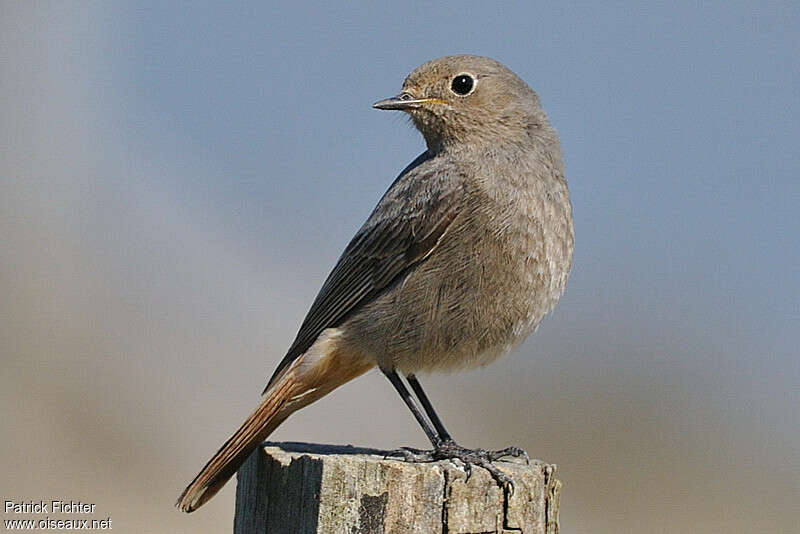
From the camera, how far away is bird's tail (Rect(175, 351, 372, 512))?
4.88 metres

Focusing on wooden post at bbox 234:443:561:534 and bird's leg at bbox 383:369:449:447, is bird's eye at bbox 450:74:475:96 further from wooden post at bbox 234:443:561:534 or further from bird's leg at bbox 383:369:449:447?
wooden post at bbox 234:443:561:534

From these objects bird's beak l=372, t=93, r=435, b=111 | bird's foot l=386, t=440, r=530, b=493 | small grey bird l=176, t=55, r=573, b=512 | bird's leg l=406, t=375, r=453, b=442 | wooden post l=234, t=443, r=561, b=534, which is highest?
bird's beak l=372, t=93, r=435, b=111

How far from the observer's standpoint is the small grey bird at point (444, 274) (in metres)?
5.33

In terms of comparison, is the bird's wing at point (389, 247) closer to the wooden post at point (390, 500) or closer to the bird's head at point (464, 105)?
the bird's head at point (464, 105)

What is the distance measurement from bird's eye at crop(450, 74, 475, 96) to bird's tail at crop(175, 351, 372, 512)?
1.45 metres

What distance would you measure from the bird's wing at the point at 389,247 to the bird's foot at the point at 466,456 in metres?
0.83

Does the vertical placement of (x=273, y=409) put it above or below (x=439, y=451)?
above

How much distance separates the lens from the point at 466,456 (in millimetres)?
4562

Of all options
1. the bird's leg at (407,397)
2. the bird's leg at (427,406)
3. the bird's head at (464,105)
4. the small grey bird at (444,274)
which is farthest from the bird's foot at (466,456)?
the bird's head at (464,105)

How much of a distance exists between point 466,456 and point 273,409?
41.8 inches

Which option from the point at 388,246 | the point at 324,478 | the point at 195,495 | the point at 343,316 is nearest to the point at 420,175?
the point at 388,246

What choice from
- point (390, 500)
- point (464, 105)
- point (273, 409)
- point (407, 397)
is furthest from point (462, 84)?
point (390, 500)

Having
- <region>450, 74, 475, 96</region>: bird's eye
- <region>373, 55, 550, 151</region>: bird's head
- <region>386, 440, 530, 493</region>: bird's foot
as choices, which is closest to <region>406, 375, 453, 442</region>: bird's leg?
<region>386, 440, 530, 493</region>: bird's foot

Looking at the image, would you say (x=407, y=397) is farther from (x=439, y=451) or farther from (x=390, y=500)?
(x=390, y=500)
